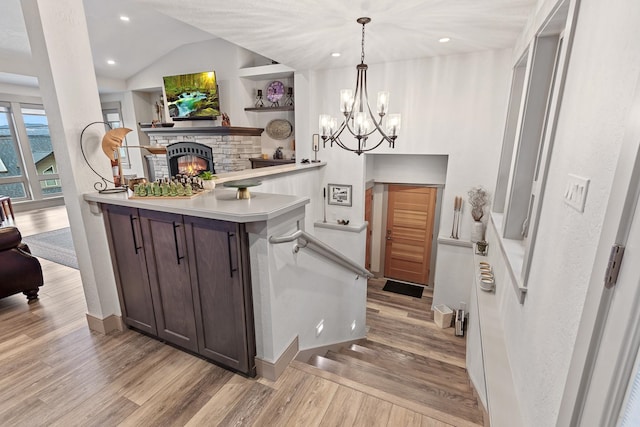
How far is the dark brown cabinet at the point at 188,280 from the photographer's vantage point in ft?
5.92

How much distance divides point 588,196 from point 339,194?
414cm

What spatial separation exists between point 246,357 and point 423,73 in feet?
13.6

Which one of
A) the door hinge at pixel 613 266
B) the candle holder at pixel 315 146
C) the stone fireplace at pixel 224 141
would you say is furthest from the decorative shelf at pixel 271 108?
the door hinge at pixel 613 266

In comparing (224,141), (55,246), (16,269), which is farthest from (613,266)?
(55,246)

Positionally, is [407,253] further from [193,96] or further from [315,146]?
[193,96]

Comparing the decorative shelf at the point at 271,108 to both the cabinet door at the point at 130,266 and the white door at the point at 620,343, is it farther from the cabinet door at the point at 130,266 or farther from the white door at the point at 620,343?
the white door at the point at 620,343

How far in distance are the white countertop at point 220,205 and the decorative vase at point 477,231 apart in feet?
10.3

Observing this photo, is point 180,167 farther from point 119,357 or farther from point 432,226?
point 432,226

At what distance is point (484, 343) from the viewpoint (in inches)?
78.1

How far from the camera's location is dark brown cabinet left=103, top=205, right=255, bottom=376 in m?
1.80

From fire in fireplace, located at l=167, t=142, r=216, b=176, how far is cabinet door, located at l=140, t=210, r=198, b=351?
3987mm

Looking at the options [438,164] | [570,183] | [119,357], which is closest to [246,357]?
[119,357]

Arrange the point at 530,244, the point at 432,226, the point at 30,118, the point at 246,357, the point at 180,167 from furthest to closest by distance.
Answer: the point at 30,118 < the point at 180,167 < the point at 432,226 < the point at 246,357 < the point at 530,244

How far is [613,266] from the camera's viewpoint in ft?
2.56
